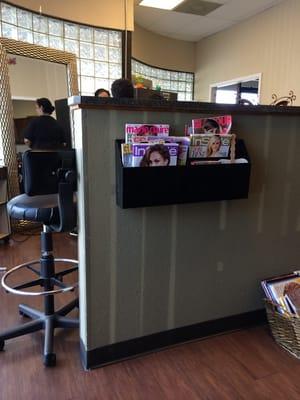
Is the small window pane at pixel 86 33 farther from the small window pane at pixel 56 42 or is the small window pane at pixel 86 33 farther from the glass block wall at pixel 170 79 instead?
the glass block wall at pixel 170 79

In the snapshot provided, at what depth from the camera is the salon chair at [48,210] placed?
52.0 inches

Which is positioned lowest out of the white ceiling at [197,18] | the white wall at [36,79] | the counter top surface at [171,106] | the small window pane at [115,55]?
the counter top surface at [171,106]

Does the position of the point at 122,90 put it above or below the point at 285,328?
above

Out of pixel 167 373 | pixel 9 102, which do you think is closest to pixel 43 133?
pixel 9 102

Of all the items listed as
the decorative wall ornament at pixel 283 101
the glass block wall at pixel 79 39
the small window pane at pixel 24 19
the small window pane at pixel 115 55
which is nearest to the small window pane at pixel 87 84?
the glass block wall at pixel 79 39

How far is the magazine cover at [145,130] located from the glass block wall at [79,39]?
2710 millimetres

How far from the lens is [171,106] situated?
1.40m

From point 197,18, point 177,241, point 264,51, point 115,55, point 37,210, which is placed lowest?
point 177,241

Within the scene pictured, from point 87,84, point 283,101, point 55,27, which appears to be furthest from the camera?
point 87,84

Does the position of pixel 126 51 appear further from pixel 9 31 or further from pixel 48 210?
pixel 48 210

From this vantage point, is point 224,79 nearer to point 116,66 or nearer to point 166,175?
point 116,66

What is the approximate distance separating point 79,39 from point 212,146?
10.1 ft

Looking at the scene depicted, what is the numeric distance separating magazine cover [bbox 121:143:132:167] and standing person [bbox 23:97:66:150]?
7.58ft

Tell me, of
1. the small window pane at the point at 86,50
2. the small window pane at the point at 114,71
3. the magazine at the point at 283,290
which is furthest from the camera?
the small window pane at the point at 114,71
